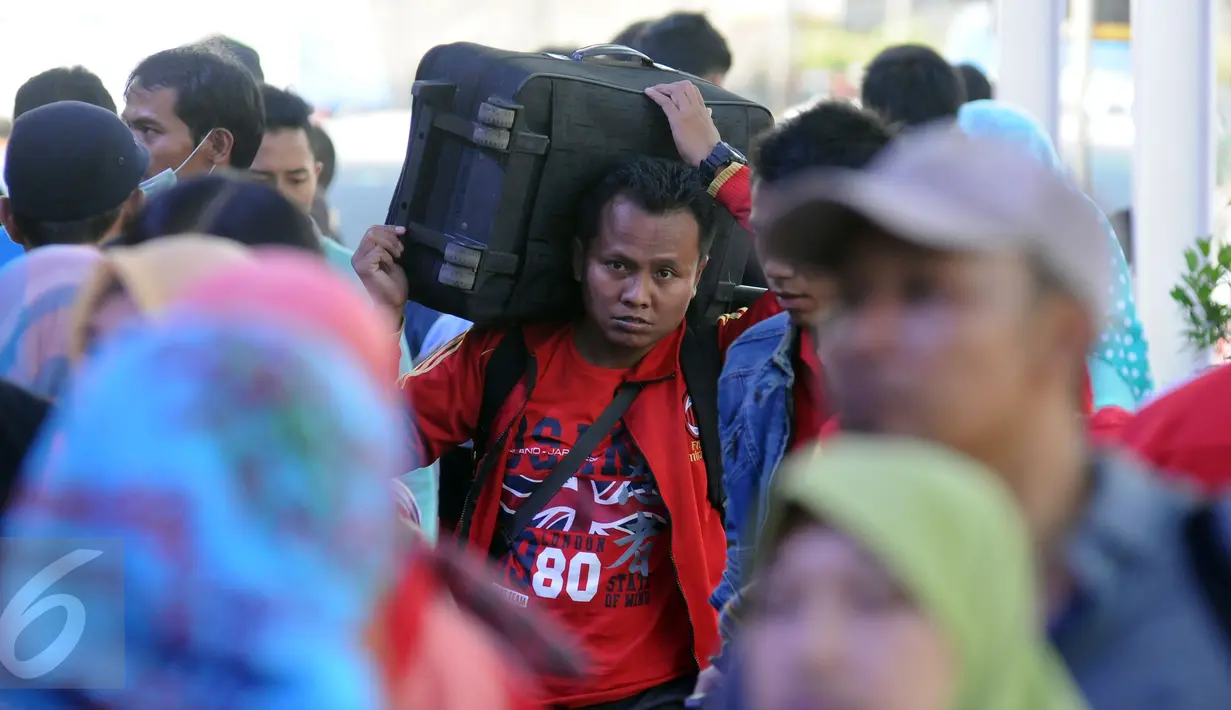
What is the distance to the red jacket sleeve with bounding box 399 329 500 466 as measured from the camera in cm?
327

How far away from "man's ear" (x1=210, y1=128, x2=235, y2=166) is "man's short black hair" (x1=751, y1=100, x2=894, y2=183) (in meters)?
1.75

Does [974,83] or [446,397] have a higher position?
[974,83]

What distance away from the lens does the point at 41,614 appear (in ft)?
4.11

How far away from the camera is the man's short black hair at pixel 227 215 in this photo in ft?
7.32

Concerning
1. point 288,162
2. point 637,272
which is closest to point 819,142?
point 637,272

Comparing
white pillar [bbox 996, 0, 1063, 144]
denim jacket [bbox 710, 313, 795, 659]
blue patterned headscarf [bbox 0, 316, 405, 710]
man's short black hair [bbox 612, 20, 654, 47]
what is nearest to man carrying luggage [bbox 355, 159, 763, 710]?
denim jacket [bbox 710, 313, 795, 659]

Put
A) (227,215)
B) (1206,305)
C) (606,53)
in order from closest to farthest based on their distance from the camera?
(227,215) → (606,53) → (1206,305)

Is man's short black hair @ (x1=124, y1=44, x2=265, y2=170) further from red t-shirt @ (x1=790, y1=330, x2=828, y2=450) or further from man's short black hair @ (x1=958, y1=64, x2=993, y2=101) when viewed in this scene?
man's short black hair @ (x1=958, y1=64, x2=993, y2=101)

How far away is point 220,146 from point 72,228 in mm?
1298

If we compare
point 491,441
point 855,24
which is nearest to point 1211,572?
point 491,441

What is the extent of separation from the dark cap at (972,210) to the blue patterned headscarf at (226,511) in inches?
23.6

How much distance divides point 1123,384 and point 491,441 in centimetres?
131

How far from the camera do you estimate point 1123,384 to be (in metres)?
2.88

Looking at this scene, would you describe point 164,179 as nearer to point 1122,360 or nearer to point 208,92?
point 208,92
